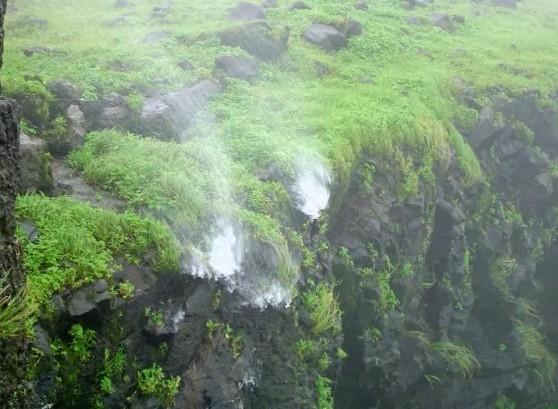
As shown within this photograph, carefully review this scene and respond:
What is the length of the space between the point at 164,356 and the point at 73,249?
1527 millimetres

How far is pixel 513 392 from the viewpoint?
13.3m

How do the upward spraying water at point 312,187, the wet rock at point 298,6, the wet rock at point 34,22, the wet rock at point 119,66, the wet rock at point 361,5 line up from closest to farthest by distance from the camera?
the upward spraying water at point 312,187 < the wet rock at point 119,66 < the wet rock at point 34,22 < the wet rock at point 298,6 < the wet rock at point 361,5

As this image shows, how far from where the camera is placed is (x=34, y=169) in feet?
21.5

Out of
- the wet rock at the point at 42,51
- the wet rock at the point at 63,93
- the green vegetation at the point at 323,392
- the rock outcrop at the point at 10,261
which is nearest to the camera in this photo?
the rock outcrop at the point at 10,261

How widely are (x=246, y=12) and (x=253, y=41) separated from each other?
328 cm

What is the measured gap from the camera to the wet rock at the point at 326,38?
15289 millimetres

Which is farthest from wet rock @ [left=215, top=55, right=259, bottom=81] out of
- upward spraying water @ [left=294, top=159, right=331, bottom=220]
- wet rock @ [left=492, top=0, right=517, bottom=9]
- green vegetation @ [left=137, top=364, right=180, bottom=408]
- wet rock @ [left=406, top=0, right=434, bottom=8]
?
wet rock @ [left=492, top=0, right=517, bottom=9]

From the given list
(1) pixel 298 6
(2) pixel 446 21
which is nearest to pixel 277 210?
(1) pixel 298 6

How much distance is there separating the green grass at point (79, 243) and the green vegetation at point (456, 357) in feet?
23.0

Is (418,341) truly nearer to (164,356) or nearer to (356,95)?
(356,95)

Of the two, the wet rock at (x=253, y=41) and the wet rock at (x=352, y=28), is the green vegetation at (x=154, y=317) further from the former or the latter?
the wet rock at (x=352, y=28)

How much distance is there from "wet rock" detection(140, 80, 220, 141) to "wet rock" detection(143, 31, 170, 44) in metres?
3.70

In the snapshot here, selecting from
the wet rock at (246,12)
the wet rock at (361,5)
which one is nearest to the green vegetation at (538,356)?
the wet rock at (246,12)

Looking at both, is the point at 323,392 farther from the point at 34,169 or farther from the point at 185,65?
the point at 185,65
